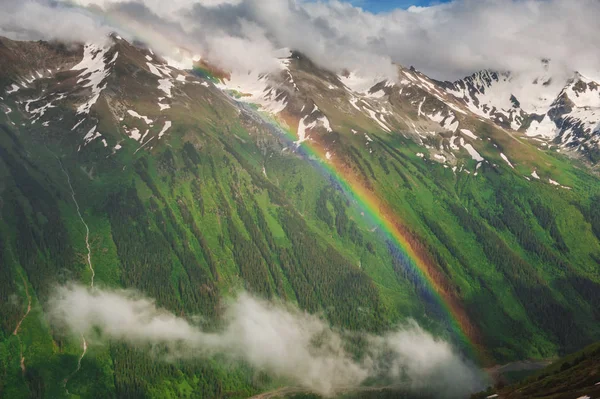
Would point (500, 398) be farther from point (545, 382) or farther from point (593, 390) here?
point (593, 390)

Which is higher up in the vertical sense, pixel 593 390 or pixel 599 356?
pixel 599 356

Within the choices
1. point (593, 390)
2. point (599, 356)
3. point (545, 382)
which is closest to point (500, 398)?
point (545, 382)

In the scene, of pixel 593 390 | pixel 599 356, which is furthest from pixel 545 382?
pixel 593 390

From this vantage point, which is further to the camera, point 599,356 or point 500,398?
point 599,356

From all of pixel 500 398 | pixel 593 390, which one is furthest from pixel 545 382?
pixel 593 390

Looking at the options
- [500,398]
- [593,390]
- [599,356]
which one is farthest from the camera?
A: [599,356]

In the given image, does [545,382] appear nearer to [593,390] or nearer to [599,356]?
[599,356]

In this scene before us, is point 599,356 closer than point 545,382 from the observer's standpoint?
No

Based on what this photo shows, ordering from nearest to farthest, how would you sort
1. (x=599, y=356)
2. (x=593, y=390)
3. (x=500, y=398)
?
(x=593, y=390), (x=500, y=398), (x=599, y=356)

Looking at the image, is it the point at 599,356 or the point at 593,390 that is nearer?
the point at 593,390
